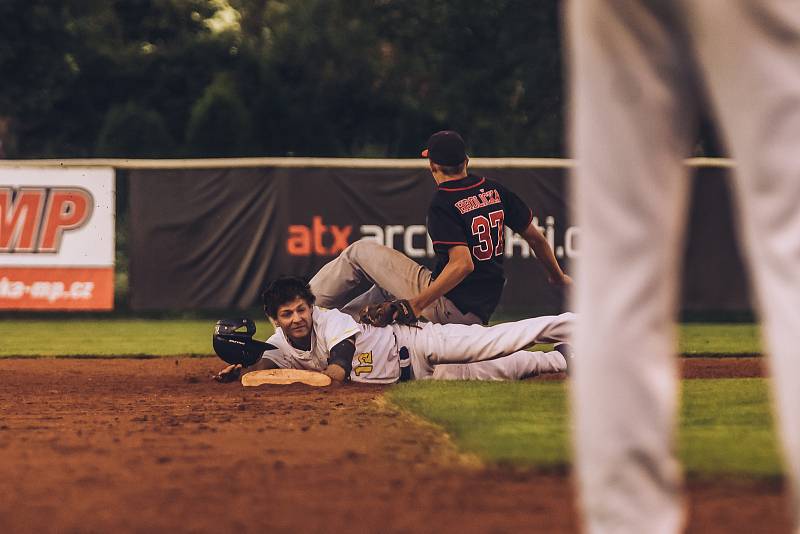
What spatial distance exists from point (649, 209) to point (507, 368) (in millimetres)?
5826

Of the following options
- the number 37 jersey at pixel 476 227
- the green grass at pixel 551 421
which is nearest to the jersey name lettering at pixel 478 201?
the number 37 jersey at pixel 476 227

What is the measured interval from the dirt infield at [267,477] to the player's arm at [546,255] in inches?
75.1

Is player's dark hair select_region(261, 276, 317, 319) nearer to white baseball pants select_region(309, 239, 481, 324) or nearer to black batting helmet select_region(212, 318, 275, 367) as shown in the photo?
black batting helmet select_region(212, 318, 275, 367)

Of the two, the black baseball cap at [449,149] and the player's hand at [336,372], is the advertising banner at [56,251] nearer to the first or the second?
the black baseball cap at [449,149]

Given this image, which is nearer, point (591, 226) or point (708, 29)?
point (708, 29)

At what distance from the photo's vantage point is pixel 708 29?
226 centimetres

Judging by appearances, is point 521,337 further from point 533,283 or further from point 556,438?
point 533,283

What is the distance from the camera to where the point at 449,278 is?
7949 mm

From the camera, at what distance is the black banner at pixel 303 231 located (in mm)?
13969

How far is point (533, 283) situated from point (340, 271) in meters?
5.62

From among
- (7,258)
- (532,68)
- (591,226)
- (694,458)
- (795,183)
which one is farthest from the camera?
(532,68)

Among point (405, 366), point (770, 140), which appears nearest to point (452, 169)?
point (405, 366)

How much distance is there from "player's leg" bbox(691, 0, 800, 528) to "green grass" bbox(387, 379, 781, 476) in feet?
7.41

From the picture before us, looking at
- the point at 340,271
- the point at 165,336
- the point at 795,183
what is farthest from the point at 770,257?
the point at 165,336
